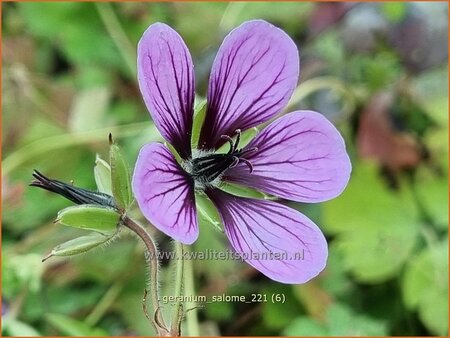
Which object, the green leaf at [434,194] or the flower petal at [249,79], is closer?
the flower petal at [249,79]

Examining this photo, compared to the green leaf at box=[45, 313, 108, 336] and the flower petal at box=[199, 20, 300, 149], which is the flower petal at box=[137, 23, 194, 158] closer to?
the flower petal at box=[199, 20, 300, 149]

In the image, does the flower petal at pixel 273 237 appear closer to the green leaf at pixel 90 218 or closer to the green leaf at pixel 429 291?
the green leaf at pixel 90 218

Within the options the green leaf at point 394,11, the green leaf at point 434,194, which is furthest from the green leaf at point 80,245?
the green leaf at point 394,11

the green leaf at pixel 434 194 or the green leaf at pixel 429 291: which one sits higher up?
the green leaf at pixel 434 194

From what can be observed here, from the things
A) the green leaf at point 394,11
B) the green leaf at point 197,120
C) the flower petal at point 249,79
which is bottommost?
the green leaf at point 197,120

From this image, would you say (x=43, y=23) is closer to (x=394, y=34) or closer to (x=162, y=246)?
(x=162, y=246)

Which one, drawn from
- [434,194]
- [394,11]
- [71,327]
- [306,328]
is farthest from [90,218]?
[394,11]
